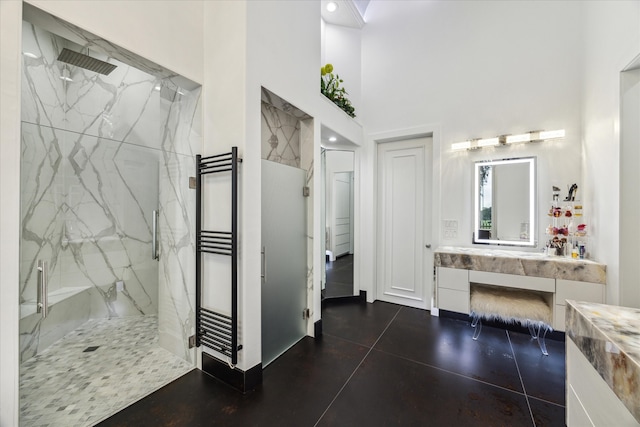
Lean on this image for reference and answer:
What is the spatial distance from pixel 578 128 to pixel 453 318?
2.62 meters

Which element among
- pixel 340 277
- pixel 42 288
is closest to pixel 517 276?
pixel 340 277

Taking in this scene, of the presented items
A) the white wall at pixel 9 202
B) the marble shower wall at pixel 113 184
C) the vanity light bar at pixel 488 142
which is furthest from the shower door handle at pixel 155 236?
the vanity light bar at pixel 488 142

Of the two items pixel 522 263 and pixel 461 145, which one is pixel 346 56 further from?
pixel 522 263

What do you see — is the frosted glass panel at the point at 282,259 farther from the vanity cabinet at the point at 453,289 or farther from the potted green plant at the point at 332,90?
the vanity cabinet at the point at 453,289

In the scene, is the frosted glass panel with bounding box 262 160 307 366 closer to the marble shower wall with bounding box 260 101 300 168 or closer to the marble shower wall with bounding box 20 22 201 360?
the marble shower wall with bounding box 260 101 300 168

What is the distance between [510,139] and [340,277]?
2.95 meters

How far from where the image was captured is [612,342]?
0.95 metres

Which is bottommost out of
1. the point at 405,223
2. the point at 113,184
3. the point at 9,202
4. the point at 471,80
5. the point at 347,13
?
the point at 405,223

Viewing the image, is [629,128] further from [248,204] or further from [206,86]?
[206,86]

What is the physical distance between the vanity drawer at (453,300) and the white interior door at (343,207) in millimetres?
1479

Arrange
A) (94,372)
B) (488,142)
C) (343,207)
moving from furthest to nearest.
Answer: (343,207) < (488,142) < (94,372)

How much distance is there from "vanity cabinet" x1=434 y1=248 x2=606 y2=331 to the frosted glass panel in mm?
1727

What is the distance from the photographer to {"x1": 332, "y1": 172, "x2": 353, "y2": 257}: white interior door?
13.1 feet

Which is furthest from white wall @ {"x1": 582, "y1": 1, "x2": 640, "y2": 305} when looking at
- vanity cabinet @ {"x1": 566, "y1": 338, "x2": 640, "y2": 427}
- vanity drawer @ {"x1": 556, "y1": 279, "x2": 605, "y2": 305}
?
vanity cabinet @ {"x1": 566, "y1": 338, "x2": 640, "y2": 427}
